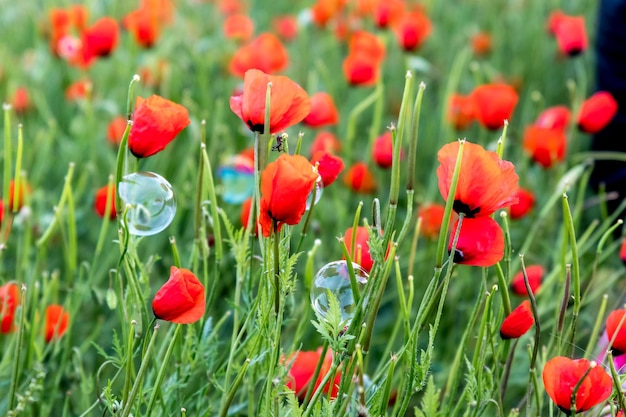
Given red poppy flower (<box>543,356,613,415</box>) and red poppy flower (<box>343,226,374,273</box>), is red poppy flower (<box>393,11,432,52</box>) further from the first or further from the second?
red poppy flower (<box>543,356,613,415</box>)

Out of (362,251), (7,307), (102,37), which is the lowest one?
(7,307)

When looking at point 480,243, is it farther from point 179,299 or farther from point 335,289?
point 179,299

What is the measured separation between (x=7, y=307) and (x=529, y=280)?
56 centimetres

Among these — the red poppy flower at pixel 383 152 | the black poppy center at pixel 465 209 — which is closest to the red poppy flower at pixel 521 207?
the red poppy flower at pixel 383 152

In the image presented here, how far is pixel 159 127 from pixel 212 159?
0.70 m

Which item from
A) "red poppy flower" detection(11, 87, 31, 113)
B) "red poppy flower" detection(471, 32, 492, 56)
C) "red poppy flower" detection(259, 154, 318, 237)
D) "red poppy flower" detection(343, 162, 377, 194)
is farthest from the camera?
"red poppy flower" detection(471, 32, 492, 56)

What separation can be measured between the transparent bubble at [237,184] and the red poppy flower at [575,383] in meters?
0.57

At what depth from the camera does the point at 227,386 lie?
69 cm

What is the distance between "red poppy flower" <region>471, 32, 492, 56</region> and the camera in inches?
73.9

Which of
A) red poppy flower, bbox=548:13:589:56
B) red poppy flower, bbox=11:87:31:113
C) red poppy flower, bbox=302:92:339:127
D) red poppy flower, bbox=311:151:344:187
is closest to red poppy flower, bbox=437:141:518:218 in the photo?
red poppy flower, bbox=311:151:344:187

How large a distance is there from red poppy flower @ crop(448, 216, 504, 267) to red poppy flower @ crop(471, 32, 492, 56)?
1.33 meters

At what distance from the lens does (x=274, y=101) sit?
0.64m

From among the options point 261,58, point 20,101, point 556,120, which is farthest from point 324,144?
point 20,101

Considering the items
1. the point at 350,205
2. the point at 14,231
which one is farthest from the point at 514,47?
the point at 14,231
